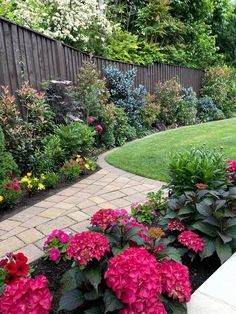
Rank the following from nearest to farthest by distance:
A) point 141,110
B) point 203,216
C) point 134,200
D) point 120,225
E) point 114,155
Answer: point 120,225, point 203,216, point 134,200, point 114,155, point 141,110

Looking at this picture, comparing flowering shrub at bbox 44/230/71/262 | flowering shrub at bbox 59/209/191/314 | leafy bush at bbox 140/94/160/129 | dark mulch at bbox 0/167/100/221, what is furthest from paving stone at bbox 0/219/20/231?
leafy bush at bbox 140/94/160/129

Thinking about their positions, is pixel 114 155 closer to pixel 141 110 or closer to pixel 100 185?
pixel 100 185

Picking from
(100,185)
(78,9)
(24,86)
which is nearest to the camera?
(100,185)

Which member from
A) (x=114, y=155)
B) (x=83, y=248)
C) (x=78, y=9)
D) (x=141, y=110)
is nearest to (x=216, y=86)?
(x=141, y=110)

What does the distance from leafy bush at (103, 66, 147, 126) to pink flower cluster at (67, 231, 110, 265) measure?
6107 mm

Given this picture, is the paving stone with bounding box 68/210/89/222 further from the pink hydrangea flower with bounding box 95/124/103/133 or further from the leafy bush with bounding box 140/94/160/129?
the leafy bush with bounding box 140/94/160/129

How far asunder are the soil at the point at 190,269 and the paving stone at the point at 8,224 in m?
0.71

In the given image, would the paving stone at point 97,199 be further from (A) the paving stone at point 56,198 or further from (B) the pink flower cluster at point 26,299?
(B) the pink flower cluster at point 26,299

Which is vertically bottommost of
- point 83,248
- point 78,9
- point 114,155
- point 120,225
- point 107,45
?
point 114,155

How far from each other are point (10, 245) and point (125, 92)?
5.63m

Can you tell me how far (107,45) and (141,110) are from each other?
2.20m

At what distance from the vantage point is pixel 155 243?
74.4 inches

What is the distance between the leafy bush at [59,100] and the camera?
17.1 feet

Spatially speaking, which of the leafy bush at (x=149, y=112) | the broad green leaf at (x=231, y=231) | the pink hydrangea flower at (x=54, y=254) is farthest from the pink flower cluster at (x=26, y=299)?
the leafy bush at (x=149, y=112)
